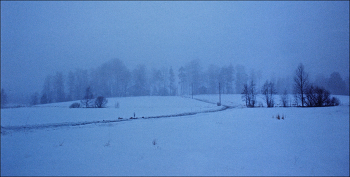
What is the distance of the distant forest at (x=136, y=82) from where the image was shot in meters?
54.8

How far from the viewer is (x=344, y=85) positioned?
5581 cm

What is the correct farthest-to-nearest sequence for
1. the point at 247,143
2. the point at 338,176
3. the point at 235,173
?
the point at 247,143
the point at 338,176
the point at 235,173

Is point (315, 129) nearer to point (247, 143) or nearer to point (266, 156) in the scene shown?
point (247, 143)

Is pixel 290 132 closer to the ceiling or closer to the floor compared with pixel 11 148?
closer to the floor

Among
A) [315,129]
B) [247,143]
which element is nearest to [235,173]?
[247,143]

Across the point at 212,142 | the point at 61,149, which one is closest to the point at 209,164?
the point at 212,142

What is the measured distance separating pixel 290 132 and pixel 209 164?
773 cm

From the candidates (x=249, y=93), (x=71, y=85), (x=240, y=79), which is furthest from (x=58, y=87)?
(x=240, y=79)

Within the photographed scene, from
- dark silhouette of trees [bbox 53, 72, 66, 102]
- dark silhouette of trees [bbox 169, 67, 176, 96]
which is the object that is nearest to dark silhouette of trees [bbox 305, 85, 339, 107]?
dark silhouette of trees [bbox 169, 67, 176, 96]

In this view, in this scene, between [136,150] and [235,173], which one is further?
[136,150]

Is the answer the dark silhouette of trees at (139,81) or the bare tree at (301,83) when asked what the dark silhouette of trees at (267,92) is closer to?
the bare tree at (301,83)

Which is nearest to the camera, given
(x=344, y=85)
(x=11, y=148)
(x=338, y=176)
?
(x=338, y=176)

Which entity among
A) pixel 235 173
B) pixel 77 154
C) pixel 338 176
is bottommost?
pixel 338 176

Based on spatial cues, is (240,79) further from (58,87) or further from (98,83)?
(58,87)
